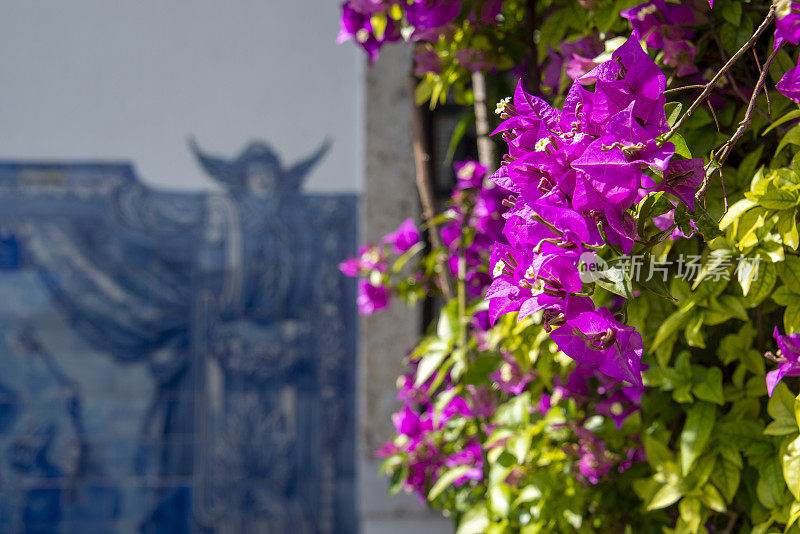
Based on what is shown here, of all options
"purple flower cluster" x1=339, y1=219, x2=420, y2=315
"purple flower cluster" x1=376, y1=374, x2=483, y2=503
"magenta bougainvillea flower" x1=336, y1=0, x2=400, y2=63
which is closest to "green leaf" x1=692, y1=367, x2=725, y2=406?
"purple flower cluster" x1=376, y1=374, x2=483, y2=503

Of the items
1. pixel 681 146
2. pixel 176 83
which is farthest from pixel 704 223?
pixel 176 83

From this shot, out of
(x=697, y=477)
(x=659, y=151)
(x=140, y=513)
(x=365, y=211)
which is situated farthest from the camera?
(x=140, y=513)

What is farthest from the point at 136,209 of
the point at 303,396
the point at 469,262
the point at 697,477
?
the point at 697,477

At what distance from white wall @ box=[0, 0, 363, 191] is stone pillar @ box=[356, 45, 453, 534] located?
9.1 inches

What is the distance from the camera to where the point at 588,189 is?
411 millimetres

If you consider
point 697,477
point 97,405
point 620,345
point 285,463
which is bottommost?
point 285,463

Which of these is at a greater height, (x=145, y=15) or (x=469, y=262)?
(x=145, y=15)

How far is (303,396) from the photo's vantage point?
225 centimetres

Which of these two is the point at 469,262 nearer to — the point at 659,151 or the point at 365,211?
the point at 659,151

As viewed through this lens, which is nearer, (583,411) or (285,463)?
(583,411)

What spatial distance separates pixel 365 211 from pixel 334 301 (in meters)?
0.34

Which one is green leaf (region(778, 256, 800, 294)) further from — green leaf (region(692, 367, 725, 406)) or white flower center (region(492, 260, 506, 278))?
white flower center (region(492, 260, 506, 278))

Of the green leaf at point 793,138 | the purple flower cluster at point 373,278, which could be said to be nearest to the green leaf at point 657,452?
the green leaf at point 793,138

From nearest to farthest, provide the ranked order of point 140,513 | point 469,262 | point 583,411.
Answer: point 583,411, point 469,262, point 140,513
